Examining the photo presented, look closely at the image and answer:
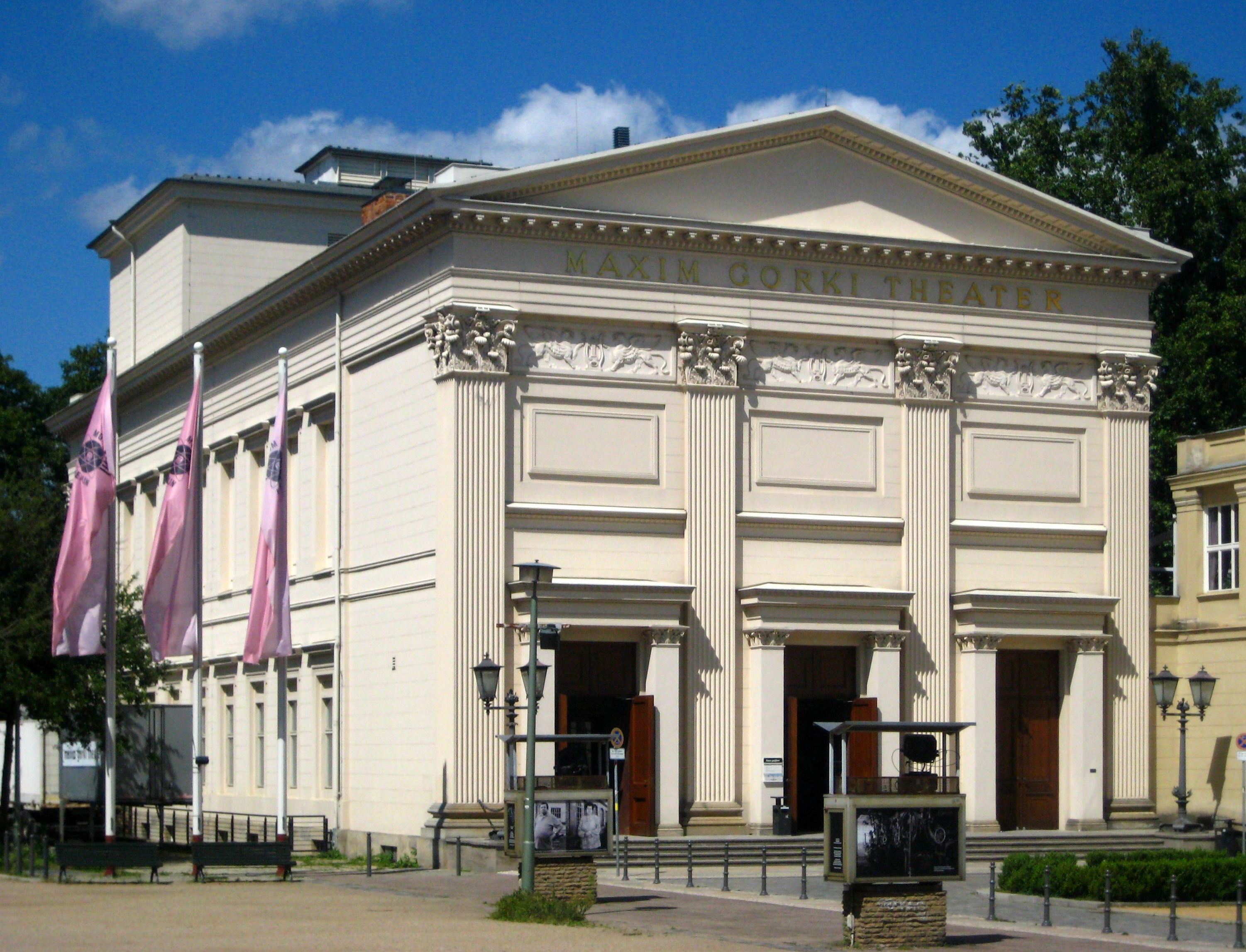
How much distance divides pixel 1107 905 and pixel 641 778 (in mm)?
14224

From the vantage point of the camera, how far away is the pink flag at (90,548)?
118ft

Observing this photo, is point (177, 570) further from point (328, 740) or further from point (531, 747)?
point (531, 747)

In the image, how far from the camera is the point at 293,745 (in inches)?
1863

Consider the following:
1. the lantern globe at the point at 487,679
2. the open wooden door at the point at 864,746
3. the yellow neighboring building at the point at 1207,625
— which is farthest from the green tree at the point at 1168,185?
the lantern globe at the point at 487,679

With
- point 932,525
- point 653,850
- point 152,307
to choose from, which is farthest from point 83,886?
point 152,307

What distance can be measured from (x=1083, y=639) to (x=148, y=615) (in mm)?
19706

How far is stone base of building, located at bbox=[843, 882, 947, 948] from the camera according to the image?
23781 mm

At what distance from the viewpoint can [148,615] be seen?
3581cm

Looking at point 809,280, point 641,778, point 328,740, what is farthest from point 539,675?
point 809,280

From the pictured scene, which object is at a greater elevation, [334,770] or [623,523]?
[623,523]

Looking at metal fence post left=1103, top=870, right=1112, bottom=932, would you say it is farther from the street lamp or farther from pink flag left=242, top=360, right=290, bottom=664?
pink flag left=242, top=360, right=290, bottom=664

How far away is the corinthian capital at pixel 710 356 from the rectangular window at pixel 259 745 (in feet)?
51.6

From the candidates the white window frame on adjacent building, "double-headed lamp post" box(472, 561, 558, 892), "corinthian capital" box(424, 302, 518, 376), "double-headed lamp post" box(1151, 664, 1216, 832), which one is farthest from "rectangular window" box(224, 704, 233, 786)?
the white window frame on adjacent building

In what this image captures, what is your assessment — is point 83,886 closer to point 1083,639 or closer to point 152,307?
point 1083,639
